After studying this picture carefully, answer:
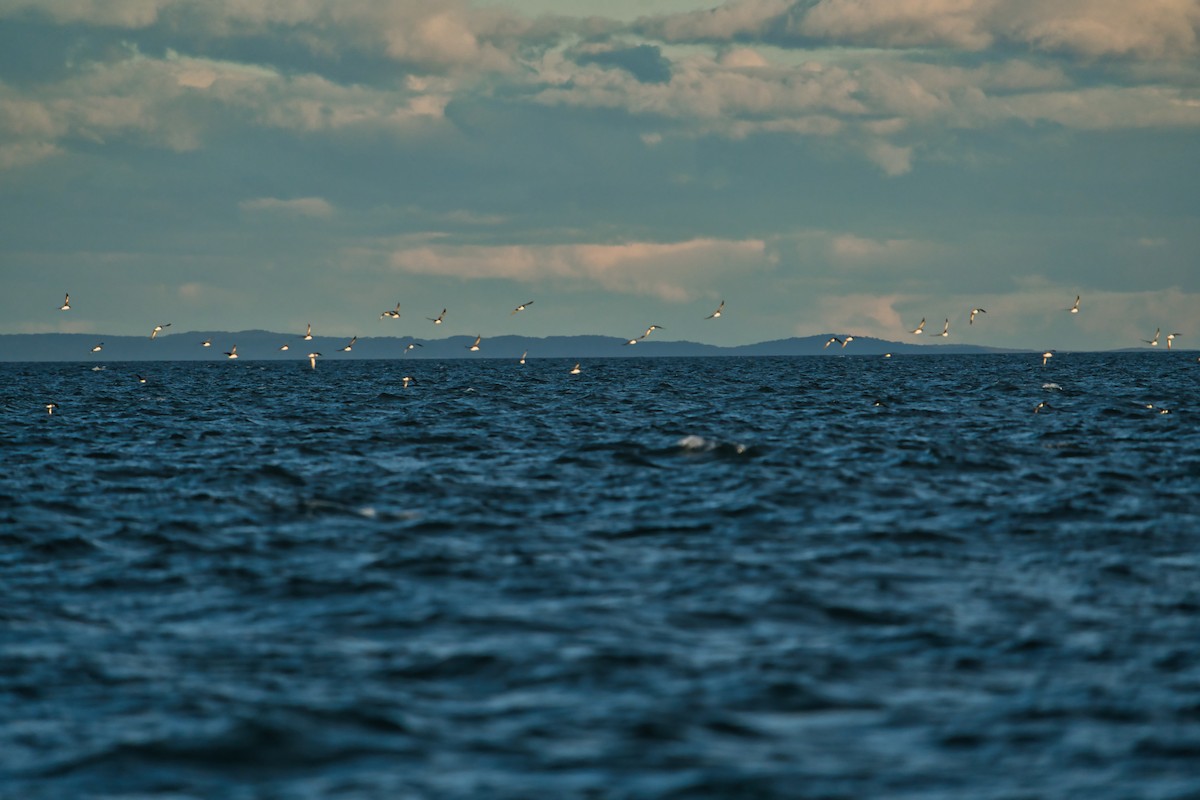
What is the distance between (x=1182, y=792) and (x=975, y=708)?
8.81 feet

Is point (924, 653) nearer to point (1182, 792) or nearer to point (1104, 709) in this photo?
point (1104, 709)

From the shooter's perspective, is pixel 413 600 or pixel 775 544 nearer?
pixel 413 600

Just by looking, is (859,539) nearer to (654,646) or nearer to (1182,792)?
(654,646)

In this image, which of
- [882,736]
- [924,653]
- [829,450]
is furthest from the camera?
[829,450]

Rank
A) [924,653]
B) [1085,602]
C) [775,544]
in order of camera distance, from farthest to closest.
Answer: [775,544] → [1085,602] → [924,653]

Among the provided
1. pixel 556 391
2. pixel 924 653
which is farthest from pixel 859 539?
pixel 556 391

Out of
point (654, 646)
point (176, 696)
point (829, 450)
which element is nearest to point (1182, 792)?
point (654, 646)

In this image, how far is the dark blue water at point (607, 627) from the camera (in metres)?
13.8

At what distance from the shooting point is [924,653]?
1747cm

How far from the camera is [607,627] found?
18938mm

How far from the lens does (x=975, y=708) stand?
601 inches

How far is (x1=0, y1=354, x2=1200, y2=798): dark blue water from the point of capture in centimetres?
1382

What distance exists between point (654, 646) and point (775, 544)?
7880 millimetres

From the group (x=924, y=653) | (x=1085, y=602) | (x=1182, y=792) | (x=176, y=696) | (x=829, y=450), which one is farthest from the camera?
(x=829, y=450)
